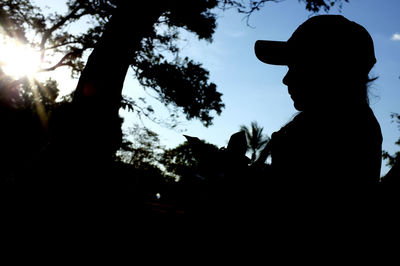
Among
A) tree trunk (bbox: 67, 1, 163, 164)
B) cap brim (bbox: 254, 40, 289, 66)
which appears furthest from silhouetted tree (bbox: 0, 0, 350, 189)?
cap brim (bbox: 254, 40, 289, 66)

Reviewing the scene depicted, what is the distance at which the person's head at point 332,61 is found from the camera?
0.84 meters

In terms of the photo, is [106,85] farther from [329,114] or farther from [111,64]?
[329,114]

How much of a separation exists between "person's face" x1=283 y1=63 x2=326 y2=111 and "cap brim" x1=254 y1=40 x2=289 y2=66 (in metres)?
0.19

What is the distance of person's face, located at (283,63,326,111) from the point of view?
869 mm

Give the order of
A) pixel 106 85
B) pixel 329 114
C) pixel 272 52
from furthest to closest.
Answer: pixel 106 85
pixel 272 52
pixel 329 114

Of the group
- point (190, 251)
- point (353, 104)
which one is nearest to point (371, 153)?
point (353, 104)

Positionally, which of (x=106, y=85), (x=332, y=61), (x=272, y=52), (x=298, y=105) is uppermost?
(x=106, y=85)

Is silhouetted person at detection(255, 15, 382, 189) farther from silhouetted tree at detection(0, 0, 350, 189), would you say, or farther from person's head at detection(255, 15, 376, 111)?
silhouetted tree at detection(0, 0, 350, 189)

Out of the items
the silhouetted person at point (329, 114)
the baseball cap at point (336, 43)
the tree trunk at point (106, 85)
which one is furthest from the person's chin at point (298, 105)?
the tree trunk at point (106, 85)

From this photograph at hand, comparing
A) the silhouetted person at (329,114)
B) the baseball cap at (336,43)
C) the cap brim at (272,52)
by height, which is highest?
the cap brim at (272,52)

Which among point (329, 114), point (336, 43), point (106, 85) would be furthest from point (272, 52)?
point (106, 85)

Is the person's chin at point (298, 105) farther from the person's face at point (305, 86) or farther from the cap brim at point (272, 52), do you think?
the cap brim at point (272, 52)

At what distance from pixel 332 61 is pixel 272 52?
36cm

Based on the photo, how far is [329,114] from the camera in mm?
713
